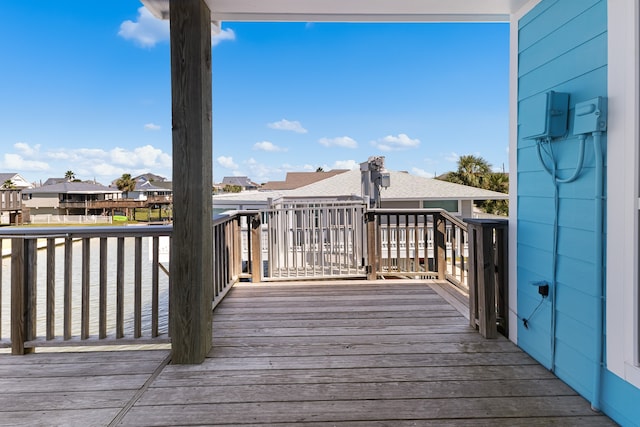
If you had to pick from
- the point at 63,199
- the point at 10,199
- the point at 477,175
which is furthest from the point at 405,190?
the point at 63,199

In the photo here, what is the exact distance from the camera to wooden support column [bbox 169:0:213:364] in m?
2.25

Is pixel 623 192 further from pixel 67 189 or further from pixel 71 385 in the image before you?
pixel 67 189

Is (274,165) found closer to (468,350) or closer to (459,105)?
(459,105)

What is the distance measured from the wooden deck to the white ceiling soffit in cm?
220

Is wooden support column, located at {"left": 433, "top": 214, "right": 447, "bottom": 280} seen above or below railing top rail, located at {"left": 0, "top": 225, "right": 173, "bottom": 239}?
below

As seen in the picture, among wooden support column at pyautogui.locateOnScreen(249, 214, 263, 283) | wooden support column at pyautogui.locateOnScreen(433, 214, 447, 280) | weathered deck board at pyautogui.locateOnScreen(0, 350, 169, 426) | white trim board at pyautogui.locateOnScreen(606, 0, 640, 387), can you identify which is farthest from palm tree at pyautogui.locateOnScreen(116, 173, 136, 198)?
white trim board at pyautogui.locateOnScreen(606, 0, 640, 387)

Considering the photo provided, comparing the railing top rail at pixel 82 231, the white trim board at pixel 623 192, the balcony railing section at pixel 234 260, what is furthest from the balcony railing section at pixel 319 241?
the white trim board at pixel 623 192

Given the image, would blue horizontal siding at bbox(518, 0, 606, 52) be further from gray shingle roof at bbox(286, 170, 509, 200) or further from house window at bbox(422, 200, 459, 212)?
house window at bbox(422, 200, 459, 212)

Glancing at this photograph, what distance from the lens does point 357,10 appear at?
108 inches

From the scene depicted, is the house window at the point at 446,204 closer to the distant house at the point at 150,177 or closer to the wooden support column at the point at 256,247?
the wooden support column at the point at 256,247

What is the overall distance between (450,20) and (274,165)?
105 feet

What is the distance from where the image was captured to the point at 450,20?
294 centimetres

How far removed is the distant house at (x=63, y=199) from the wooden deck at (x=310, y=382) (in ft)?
95.3

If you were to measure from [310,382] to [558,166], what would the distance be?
1739 mm
